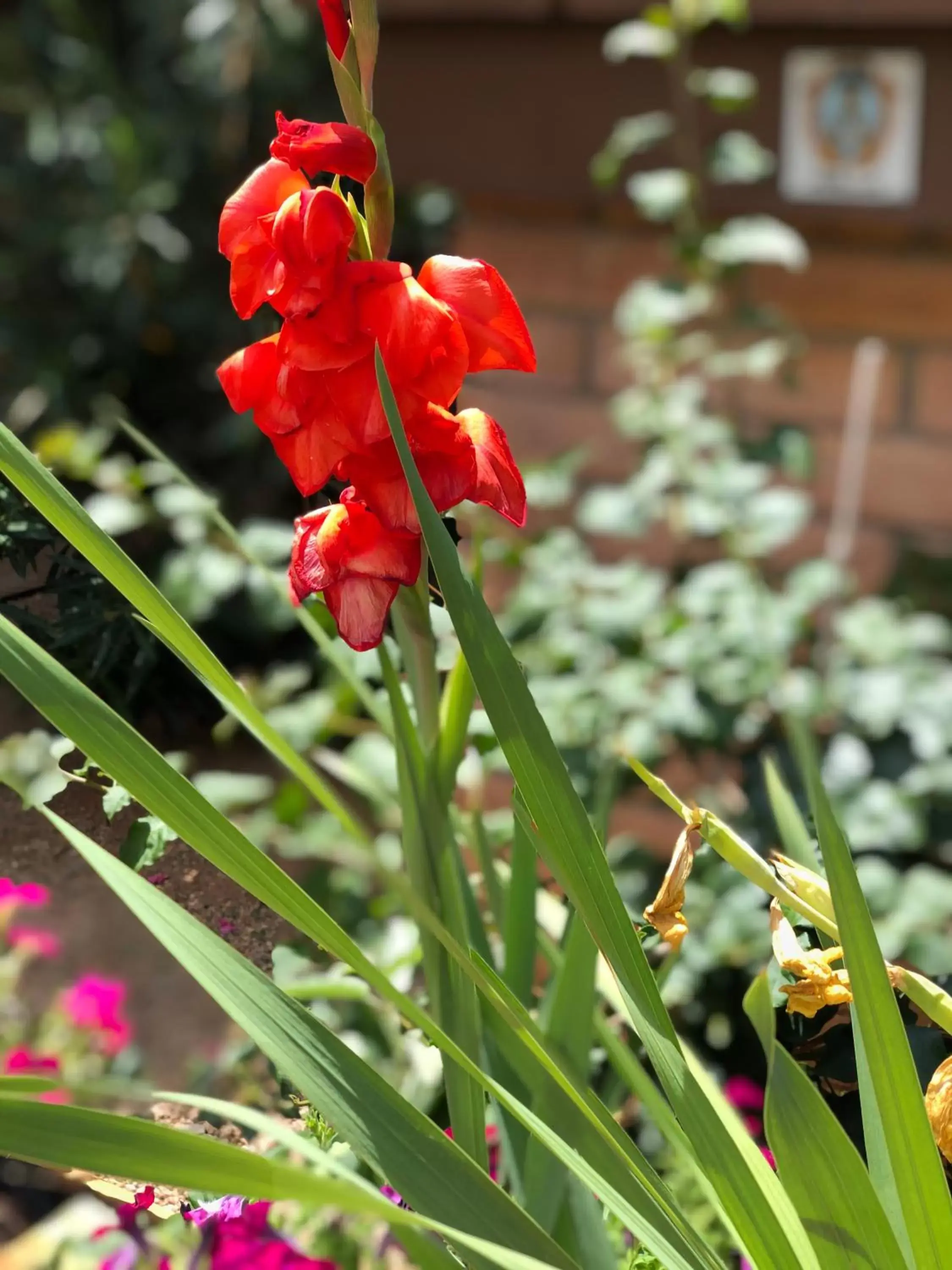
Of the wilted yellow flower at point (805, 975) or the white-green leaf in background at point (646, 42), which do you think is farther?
the white-green leaf in background at point (646, 42)

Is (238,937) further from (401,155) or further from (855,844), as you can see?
(401,155)

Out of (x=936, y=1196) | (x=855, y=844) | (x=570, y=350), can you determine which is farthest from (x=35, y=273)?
(x=936, y=1196)

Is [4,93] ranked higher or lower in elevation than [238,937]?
higher

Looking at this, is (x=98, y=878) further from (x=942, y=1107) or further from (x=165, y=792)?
(x=942, y=1107)

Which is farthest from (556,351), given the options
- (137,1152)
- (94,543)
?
(137,1152)

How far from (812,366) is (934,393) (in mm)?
178

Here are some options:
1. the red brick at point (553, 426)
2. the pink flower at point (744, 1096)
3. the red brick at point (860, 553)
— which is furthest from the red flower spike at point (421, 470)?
the red brick at point (553, 426)

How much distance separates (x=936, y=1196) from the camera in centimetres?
45

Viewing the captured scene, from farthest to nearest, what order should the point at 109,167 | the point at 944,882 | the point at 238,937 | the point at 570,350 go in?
the point at 109,167 < the point at 570,350 < the point at 944,882 < the point at 238,937

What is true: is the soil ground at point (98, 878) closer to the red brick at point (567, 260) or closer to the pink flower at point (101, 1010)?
the pink flower at point (101, 1010)

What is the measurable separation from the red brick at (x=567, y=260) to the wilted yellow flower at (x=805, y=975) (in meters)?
1.67

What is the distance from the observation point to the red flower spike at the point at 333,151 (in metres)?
0.48

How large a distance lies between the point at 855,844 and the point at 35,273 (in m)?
1.94

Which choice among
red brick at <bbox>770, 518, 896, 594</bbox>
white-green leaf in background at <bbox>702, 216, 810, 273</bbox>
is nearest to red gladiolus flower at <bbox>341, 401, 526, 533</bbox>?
white-green leaf in background at <bbox>702, 216, 810, 273</bbox>
